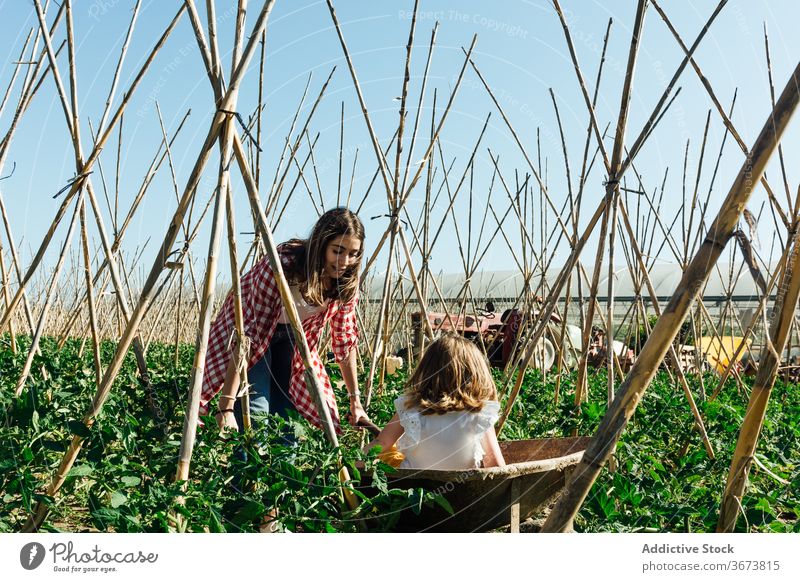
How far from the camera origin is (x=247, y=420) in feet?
6.24

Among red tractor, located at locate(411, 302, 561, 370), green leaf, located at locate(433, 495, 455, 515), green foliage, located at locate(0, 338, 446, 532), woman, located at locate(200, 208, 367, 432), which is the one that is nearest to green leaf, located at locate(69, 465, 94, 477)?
green foliage, located at locate(0, 338, 446, 532)

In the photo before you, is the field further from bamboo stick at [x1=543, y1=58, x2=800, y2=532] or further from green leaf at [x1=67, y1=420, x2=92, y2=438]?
bamboo stick at [x1=543, y1=58, x2=800, y2=532]

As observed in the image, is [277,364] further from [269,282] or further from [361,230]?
[361,230]

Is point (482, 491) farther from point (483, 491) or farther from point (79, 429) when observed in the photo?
point (79, 429)

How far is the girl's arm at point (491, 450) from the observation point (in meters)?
2.12

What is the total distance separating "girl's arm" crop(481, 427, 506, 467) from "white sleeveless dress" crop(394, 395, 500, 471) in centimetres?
2

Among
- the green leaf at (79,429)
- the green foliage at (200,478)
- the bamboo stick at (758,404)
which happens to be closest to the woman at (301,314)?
the green foliage at (200,478)

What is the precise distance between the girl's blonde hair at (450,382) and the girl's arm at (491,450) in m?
0.08

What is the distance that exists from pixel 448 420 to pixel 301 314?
25.7 inches

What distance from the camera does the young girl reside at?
208 centimetres

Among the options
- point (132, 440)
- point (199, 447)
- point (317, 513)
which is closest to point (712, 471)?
point (317, 513)

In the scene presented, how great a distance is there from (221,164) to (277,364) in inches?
43.3

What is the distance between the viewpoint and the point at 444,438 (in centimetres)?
208

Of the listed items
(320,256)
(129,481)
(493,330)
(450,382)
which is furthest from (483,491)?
(493,330)
